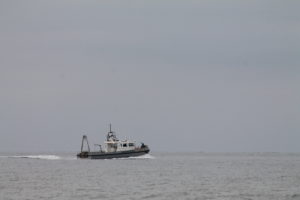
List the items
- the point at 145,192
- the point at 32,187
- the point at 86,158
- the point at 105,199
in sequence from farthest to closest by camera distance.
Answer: the point at 86,158, the point at 32,187, the point at 145,192, the point at 105,199

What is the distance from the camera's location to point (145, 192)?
51.3 meters

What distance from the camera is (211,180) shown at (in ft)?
211

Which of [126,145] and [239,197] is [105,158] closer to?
[126,145]

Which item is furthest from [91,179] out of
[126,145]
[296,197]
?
[126,145]

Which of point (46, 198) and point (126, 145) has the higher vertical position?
point (126, 145)

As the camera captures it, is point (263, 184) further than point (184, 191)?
Yes

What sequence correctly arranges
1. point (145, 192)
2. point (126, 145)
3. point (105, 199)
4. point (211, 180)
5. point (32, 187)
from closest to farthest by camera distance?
1. point (105, 199)
2. point (145, 192)
3. point (32, 187)
4. point (211, 180)
5. point (126, 145)

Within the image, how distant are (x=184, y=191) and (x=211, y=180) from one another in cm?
1296

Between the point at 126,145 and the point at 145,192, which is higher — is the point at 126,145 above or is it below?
above

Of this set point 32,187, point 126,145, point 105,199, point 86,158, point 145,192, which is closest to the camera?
point 105,199

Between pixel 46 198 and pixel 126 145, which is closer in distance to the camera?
pixel 46 198

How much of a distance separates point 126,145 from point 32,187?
54.2 metres

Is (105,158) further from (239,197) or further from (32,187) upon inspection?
(239,197)

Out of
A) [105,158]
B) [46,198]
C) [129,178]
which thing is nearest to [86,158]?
[105,158]
